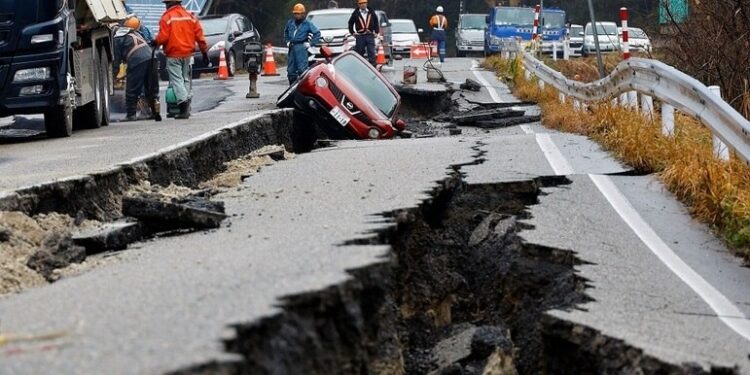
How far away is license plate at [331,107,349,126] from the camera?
1455 centimetres

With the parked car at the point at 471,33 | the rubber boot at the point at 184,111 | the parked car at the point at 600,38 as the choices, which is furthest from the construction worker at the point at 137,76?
the parked car at the point at 471,33

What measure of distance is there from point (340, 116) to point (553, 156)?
3792 mm

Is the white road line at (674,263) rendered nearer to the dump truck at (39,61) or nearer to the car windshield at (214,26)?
the dump truck at (39,61)

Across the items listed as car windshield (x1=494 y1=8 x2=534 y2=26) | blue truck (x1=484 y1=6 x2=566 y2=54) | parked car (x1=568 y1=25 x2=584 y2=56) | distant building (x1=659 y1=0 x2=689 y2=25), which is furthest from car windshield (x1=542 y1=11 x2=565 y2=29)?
Answer: distant building (x1=659 y1=0 x2=689 y2=25)

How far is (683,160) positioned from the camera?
9914 millimetres

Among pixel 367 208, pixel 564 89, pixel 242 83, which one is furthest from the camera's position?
pixel 242 83

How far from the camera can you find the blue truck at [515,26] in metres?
42.9

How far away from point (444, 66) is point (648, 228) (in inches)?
1000

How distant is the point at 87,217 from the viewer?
781cm

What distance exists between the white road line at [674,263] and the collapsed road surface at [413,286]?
2 centimetres

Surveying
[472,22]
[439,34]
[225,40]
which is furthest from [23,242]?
[472,22]

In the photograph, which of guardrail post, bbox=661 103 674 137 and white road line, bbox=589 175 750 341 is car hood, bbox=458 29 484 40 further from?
white road line, bbox=589 175 750 341

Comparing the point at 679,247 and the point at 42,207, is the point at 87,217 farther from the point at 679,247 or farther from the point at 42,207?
the point at 679,247

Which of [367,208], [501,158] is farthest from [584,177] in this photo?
[367,208]
